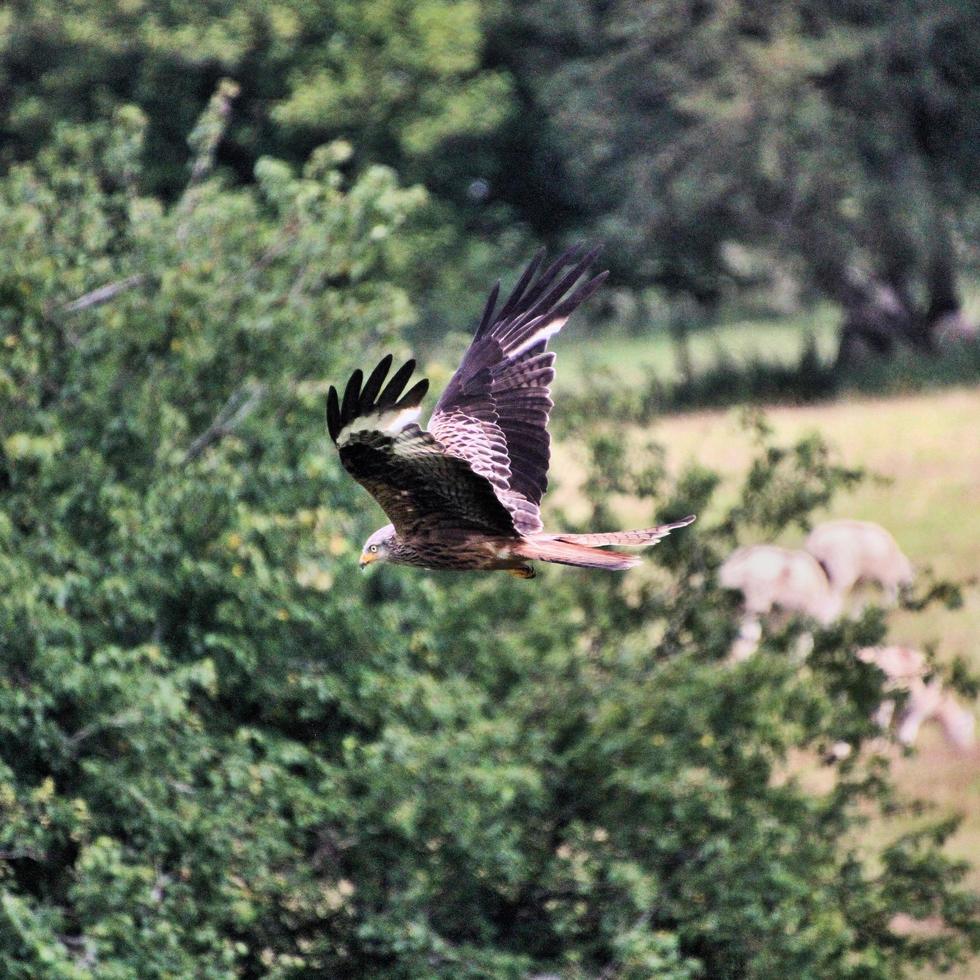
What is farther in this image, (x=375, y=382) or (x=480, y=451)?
(x=480, y=451)

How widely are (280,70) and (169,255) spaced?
19.5 m

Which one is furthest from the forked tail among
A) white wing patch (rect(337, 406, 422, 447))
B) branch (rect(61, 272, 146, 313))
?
branch (rect(61, 272, 146, 313))

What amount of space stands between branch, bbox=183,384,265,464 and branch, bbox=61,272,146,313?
78cm

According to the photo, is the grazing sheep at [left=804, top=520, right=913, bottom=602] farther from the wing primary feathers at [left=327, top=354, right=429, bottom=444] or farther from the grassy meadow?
the wing primary feathers at [left=327, top=354, right=429, bottom=444]

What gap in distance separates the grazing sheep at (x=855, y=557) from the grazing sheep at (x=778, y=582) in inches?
4.9

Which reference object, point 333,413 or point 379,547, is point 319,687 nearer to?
point 379,547

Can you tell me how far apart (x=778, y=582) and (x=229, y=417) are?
7056mm

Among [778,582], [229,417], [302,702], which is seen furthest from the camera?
[778,582]

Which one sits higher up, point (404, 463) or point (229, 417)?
point (404, 463)

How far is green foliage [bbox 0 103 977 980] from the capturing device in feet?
26.2

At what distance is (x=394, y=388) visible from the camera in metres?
5.30

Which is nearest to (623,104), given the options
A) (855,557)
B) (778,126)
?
(778,126)

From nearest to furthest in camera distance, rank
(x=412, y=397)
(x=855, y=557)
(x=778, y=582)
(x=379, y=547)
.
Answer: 1. (x=412, y=397)
2. (x=379, y=547)
3. (x=778, y=582)
4. (x=855, y=557)

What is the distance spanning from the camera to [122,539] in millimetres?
8438
